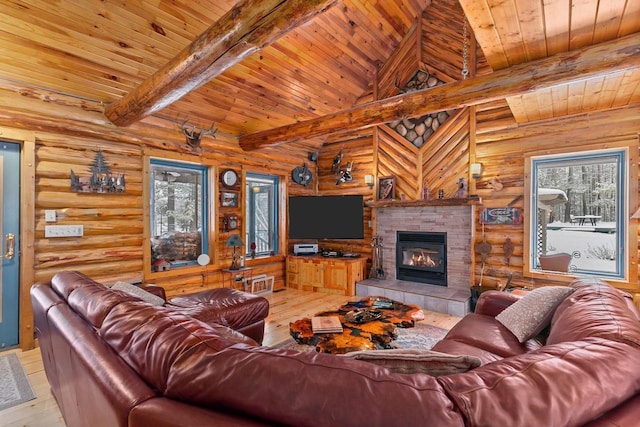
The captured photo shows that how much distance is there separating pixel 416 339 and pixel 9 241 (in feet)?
14.4

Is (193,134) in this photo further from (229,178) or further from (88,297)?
(88,297)

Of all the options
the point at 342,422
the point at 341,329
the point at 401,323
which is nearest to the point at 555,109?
the point at 401,323

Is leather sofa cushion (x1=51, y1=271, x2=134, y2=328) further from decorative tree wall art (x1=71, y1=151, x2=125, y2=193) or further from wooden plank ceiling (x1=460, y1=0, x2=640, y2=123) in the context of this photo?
wooden plank ceiling (x1=460, y1=0, x2=640, y2=123)

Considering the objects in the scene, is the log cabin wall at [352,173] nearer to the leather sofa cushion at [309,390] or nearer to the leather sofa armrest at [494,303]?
the leather sofa armrest at [494,303]

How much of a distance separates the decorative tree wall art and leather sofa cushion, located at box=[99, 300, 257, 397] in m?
2.89

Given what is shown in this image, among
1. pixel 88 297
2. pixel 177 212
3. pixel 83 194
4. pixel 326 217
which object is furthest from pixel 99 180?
pixel 326 217

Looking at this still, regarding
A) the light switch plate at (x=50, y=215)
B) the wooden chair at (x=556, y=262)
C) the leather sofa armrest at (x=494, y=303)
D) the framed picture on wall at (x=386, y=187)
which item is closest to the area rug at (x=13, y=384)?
the light switch plate at (x=50, y=215)

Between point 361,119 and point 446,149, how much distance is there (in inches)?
77.5

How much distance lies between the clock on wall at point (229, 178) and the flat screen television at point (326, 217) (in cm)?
126

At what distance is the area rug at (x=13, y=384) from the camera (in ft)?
7.74

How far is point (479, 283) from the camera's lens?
480 cm

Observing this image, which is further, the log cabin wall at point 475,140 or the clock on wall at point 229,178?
the clock on wall at point 229,178

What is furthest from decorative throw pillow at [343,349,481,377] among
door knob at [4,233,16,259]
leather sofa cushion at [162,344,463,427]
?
door knob at [4,233,16,259]

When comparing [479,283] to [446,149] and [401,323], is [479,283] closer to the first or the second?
[446,149]
